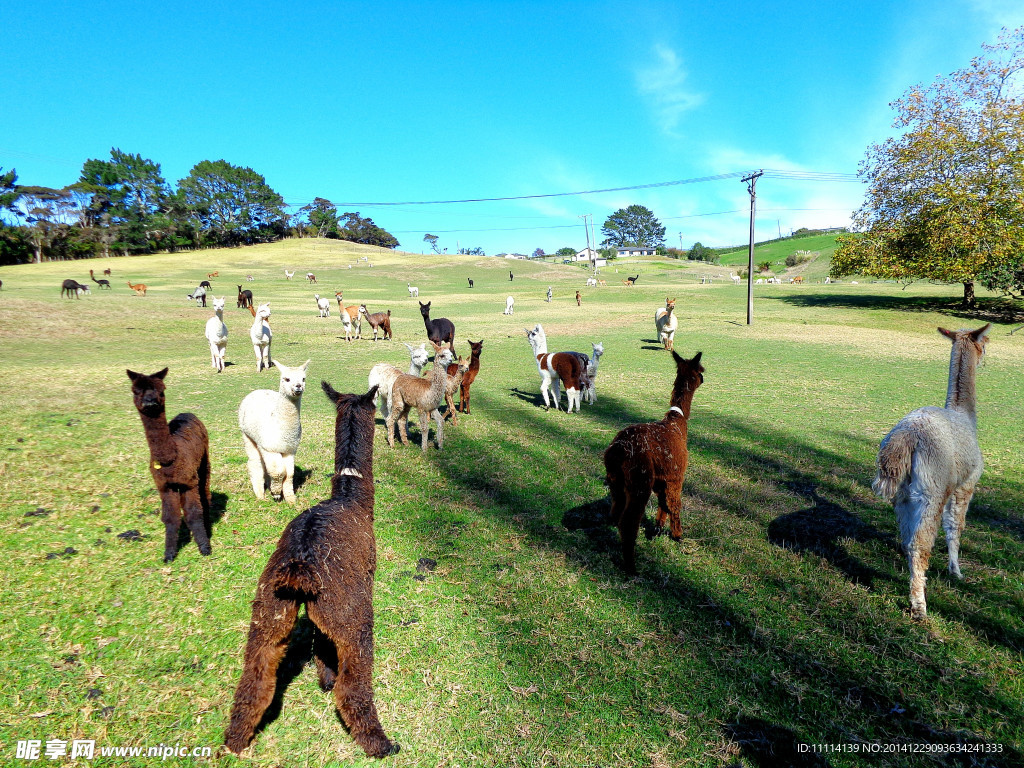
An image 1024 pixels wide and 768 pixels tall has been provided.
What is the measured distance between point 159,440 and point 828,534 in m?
6.79

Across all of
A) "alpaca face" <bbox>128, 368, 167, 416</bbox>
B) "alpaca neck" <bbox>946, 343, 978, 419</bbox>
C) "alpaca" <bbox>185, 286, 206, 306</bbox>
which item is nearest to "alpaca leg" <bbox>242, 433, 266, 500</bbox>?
"alpaca face" <bbox>128, 368, 167, 416</bbox>

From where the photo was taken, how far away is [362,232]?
120 metres

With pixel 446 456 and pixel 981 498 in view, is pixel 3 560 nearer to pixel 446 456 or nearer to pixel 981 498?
pixel 446 456

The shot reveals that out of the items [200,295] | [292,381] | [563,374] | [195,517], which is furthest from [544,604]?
[200,295]

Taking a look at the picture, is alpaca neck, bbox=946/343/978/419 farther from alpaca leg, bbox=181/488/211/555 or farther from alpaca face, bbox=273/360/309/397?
alpaca leg, bbox=181/488/211/555

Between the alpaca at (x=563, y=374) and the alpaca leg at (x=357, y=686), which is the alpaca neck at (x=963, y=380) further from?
the alpaca at (x=563, y=374)

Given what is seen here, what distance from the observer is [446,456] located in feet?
24.8

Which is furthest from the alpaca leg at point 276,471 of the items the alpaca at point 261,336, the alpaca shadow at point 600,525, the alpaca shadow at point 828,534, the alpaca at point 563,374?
the alpaca at point 261,336

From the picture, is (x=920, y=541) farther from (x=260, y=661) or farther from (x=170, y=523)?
(x=170, y=523)

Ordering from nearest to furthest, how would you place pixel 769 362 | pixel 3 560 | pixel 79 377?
pixel 3 560 < pixel 79 377 < pixel 769 362

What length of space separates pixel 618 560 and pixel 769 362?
13510 millimetres

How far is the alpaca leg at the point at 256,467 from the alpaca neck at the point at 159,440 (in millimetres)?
1250

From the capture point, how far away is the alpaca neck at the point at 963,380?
4.46m

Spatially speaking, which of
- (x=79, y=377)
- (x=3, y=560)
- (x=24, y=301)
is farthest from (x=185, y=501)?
(x=24, y=301)
